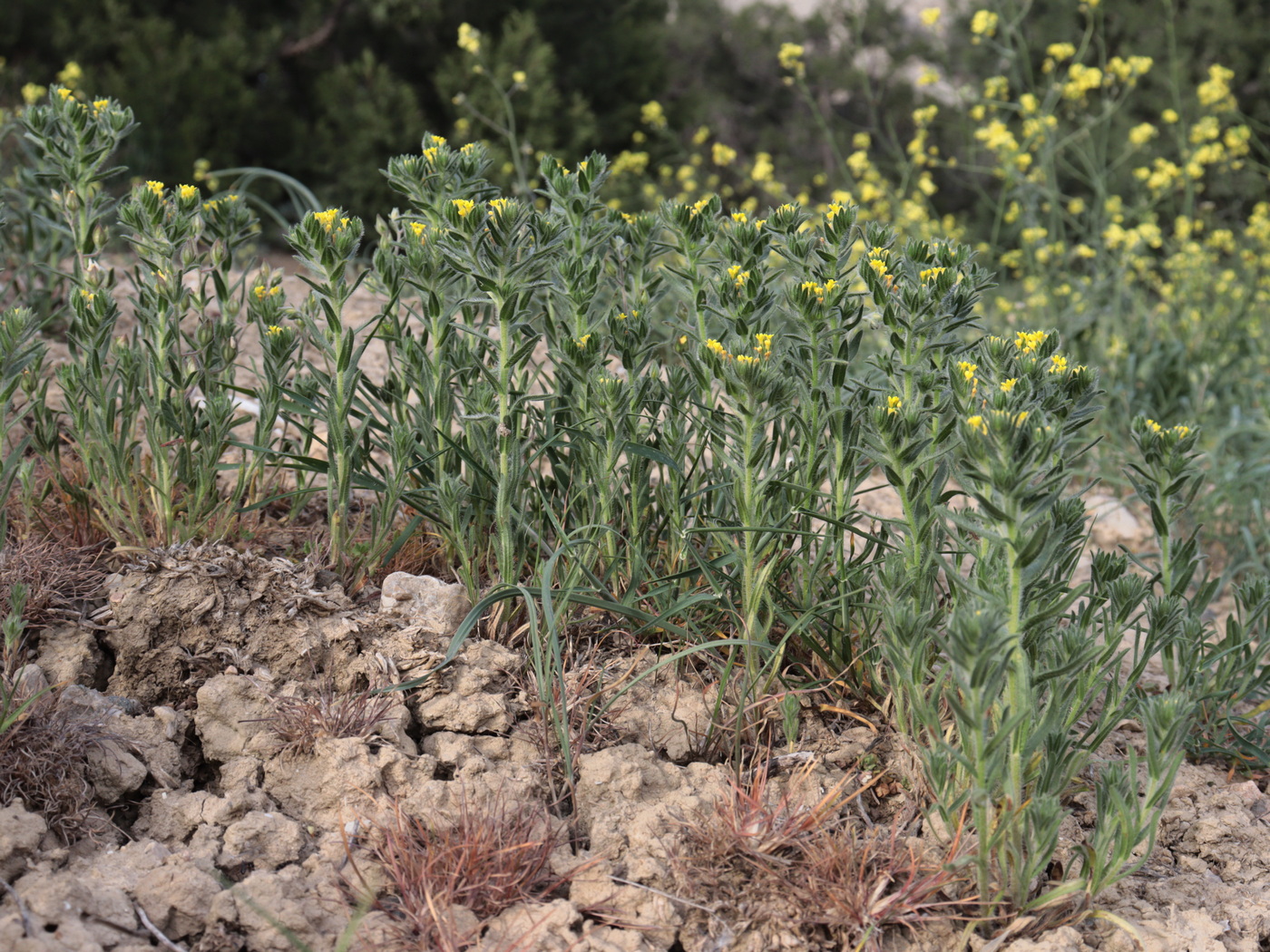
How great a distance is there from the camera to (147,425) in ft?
7.79

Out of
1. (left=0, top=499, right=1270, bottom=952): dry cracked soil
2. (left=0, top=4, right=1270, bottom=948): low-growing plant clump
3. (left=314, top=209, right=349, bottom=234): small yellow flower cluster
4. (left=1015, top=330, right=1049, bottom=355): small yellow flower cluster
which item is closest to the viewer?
(left=0, top=499, right=1270, bottom=952): dry cracked soil

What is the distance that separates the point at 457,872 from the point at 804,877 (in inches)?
23.9

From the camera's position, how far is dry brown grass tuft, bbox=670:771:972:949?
1774 mm

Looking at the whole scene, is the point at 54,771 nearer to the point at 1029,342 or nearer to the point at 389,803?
the point at 389,803

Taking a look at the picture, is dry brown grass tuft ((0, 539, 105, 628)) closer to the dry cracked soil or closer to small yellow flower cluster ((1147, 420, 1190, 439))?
the dry cracked soil

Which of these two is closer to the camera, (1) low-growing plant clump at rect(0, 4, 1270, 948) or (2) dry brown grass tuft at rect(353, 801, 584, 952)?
(2) dry brown grass tuft at rect(353, 801, 584, 952)

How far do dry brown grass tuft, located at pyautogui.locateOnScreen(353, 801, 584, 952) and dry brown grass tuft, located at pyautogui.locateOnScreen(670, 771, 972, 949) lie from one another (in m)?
0.25

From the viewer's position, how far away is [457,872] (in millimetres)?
1730

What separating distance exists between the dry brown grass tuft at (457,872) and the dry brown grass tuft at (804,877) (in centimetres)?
25

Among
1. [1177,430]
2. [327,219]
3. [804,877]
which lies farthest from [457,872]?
[1177,430]

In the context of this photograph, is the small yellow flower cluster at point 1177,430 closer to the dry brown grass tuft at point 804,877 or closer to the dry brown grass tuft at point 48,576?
the dry brown grass tuft at point 804,877

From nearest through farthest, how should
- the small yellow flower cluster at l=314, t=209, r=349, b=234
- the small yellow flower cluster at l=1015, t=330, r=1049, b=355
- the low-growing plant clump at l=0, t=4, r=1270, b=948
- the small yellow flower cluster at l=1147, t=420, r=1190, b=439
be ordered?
the low-growing plant clump at l=0, t=4, r=1270, b=948 → the small yellow flower cluster at l=1015, t=330, r=1049, b=355 → the small yellow flower cluster at l=1147, t=420, r=1190, b=439 → the small yellow flower cluster at l=314, t=209, r=349, b=234

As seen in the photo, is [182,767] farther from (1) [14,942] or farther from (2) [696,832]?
(2) [696,832]

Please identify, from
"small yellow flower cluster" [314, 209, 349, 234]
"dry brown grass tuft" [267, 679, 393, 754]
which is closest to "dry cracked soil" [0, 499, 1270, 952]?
"dry brown grass tuft" [267, 679, 393, 754]
